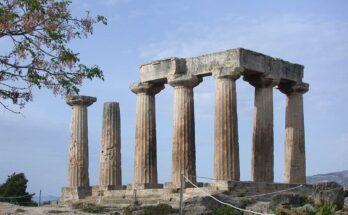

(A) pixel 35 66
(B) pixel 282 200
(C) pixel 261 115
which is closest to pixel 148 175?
(C) pixel 261 115

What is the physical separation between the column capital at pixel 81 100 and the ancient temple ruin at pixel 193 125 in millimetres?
62

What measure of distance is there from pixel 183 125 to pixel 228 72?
3989 mm

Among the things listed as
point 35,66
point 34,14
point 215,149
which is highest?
point 34,14

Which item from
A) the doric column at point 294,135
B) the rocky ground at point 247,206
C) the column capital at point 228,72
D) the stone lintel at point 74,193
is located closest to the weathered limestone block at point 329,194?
the rocky ground at point 247,206

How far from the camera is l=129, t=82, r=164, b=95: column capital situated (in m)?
41.2

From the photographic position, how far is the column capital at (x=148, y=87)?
41.2 m

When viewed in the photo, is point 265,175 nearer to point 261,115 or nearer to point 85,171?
point 261,115

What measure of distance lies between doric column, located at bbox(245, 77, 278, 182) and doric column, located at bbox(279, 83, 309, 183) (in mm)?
2997

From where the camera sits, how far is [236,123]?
3728 cm

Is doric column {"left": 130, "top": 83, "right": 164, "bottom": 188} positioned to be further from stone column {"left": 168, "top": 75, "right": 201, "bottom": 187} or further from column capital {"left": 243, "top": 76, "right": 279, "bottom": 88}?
column capital {"left": 243, "top": 76, "right": 279, "bottom": 88}

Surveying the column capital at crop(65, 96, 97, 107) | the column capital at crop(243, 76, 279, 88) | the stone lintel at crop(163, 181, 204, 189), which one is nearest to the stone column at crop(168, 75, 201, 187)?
the stone lintel at crop(163, 181, 204, 189)

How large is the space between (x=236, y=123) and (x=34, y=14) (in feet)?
57.7

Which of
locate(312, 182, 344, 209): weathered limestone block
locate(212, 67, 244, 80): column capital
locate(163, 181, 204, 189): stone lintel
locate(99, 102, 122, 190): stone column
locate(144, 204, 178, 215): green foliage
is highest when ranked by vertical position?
locate(212, 67, 244, 80): column capital

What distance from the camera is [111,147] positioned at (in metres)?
43.3
